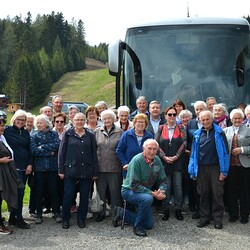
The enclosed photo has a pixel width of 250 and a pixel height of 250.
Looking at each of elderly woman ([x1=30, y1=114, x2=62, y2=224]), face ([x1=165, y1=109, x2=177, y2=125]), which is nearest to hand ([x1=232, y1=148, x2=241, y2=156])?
face ([x1=165, y1=109, x2=177, y2=125])

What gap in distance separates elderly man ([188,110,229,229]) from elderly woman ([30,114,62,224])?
2211mm

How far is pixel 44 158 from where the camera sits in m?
6.38

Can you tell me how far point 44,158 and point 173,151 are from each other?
2.11 meters

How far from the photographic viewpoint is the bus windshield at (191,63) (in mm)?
7348

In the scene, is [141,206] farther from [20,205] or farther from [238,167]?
[20,205]

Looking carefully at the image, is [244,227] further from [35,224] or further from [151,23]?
[151,23]

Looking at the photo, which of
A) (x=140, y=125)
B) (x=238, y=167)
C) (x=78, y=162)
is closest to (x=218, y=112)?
(x=238, y=167)

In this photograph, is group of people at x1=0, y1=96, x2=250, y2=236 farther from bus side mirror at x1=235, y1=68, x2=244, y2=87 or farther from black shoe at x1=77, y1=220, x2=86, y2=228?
bus side mirror at x1=235, y1=68, x2=244, y2=87

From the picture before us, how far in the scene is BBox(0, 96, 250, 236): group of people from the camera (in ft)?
19.6

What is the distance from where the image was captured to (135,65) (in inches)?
299

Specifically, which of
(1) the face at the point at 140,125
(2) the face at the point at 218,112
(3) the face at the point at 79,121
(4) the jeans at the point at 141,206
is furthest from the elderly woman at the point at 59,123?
(2) the face at the point at 218,112

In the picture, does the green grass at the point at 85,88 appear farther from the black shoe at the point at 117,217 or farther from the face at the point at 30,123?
the black shoe at the point at 117,217

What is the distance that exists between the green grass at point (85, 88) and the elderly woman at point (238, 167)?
208ft

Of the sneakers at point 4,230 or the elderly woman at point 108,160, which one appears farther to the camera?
the elderly woman at point 108,160
